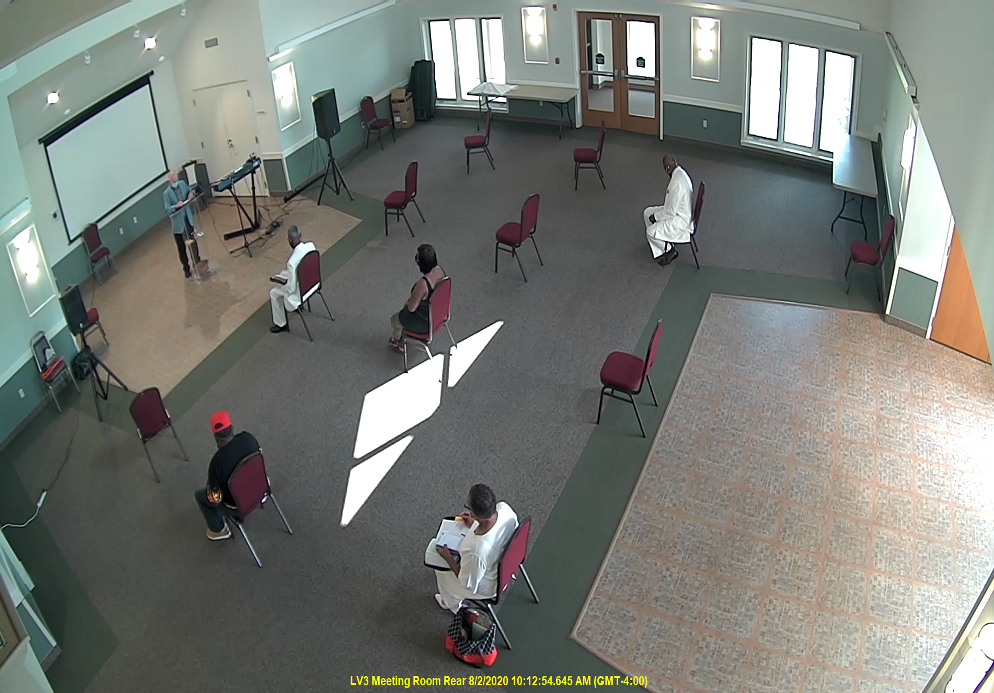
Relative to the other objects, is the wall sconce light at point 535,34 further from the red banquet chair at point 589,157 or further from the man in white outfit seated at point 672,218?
the man in white outfit seated at point 672,218

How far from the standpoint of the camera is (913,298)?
29.2 feet

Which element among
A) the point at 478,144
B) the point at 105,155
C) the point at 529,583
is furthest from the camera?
the point at 478,144

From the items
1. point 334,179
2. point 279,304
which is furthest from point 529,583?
point 334,179

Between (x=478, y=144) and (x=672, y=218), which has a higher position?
(x=478, y=144)

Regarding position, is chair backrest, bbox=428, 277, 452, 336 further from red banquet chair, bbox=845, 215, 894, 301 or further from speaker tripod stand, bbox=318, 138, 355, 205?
speaker tripod stand, bbox=318, 138, 355, 205

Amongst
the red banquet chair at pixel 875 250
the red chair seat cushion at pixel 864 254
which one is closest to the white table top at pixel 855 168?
the red banquet chair at pixel 875 250

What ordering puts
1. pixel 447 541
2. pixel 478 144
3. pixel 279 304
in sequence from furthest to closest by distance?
pixel 478 144 < pixel 279 304 < pixel 447 541

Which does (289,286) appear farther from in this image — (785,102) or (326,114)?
(785,102)

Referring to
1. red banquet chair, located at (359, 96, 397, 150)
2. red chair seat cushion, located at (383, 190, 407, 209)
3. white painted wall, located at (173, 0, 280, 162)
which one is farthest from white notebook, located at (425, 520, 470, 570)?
red banquet chair, located at (359, 96, 397, 150)

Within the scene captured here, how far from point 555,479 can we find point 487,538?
6.26ft

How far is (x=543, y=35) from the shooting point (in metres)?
14.2

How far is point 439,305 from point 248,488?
111 inches

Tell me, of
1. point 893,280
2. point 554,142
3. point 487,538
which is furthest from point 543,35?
point 487,538

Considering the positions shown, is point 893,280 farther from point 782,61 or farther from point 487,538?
point 487,538
